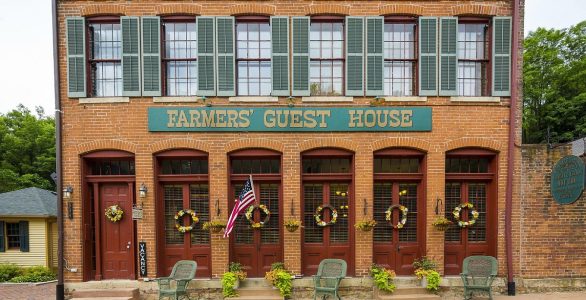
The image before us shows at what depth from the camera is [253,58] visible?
825cm

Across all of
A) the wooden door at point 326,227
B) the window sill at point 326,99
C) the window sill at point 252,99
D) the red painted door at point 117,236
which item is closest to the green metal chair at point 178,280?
the red painted door at point 117,236

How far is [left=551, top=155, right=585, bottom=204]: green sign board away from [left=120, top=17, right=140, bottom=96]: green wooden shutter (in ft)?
32.6

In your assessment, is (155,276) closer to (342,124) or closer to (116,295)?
(116,295)

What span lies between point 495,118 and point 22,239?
16.8 metres

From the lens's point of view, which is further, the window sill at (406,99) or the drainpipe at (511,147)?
the window sill at (406,99)

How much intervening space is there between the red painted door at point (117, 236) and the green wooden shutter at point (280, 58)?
14.9 ft

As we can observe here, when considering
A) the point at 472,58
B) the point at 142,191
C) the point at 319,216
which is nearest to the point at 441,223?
the point at 319,216

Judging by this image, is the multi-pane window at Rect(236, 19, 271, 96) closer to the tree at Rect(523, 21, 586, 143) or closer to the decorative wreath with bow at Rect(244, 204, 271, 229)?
the decorative wreath with bow at Rect(244, 204, 271, 229)

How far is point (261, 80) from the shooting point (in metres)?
8.32

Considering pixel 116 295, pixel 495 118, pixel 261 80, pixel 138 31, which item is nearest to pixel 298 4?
pixel 261 80

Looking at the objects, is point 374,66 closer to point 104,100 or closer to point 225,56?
point 225,56

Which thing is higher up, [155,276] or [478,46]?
[478,46]

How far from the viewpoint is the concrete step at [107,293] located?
7754 millimetres

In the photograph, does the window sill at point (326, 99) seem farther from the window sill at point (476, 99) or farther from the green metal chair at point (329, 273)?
the green metal chair at point (329, 273)
